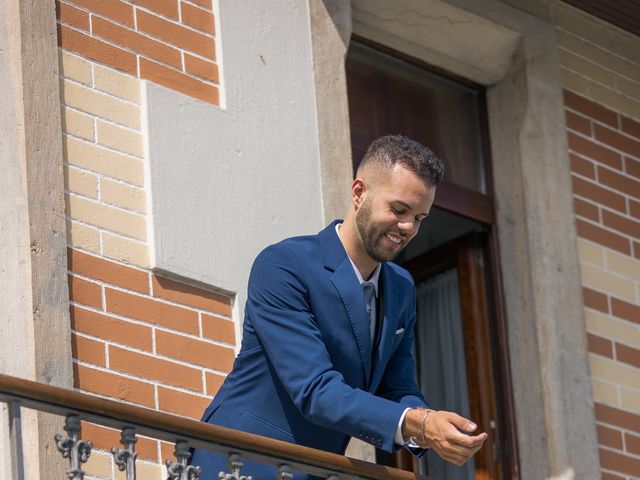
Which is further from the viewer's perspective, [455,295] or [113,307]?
[455,295]

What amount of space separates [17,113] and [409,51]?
2.43 meters

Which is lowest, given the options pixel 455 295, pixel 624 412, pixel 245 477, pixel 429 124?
pixel 245 477

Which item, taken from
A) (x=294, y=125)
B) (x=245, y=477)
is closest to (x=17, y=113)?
(x=294, y=125)

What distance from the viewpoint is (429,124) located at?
29.0ft

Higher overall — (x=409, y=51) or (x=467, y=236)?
(x=409, y=51)

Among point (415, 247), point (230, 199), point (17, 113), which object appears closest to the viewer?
point (17, 113)

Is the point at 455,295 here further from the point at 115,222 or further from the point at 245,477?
the point at 245,477

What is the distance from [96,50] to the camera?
7.20 meters

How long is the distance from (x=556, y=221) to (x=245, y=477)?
10.7 feet

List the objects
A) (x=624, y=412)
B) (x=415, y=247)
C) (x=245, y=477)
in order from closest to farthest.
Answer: (x=245, y=477) → (x=624, y=412) → (x=415, y=247)

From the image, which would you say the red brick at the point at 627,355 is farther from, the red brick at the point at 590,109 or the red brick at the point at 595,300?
the red brick at the point at 590,109

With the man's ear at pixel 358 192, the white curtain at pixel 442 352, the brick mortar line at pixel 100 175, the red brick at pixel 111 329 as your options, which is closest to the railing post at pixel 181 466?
the man's ear at pixel 358 192

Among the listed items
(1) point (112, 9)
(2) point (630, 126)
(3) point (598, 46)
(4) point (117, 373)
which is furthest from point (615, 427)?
(1) point (112, 9)

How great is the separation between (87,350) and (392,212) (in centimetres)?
124
